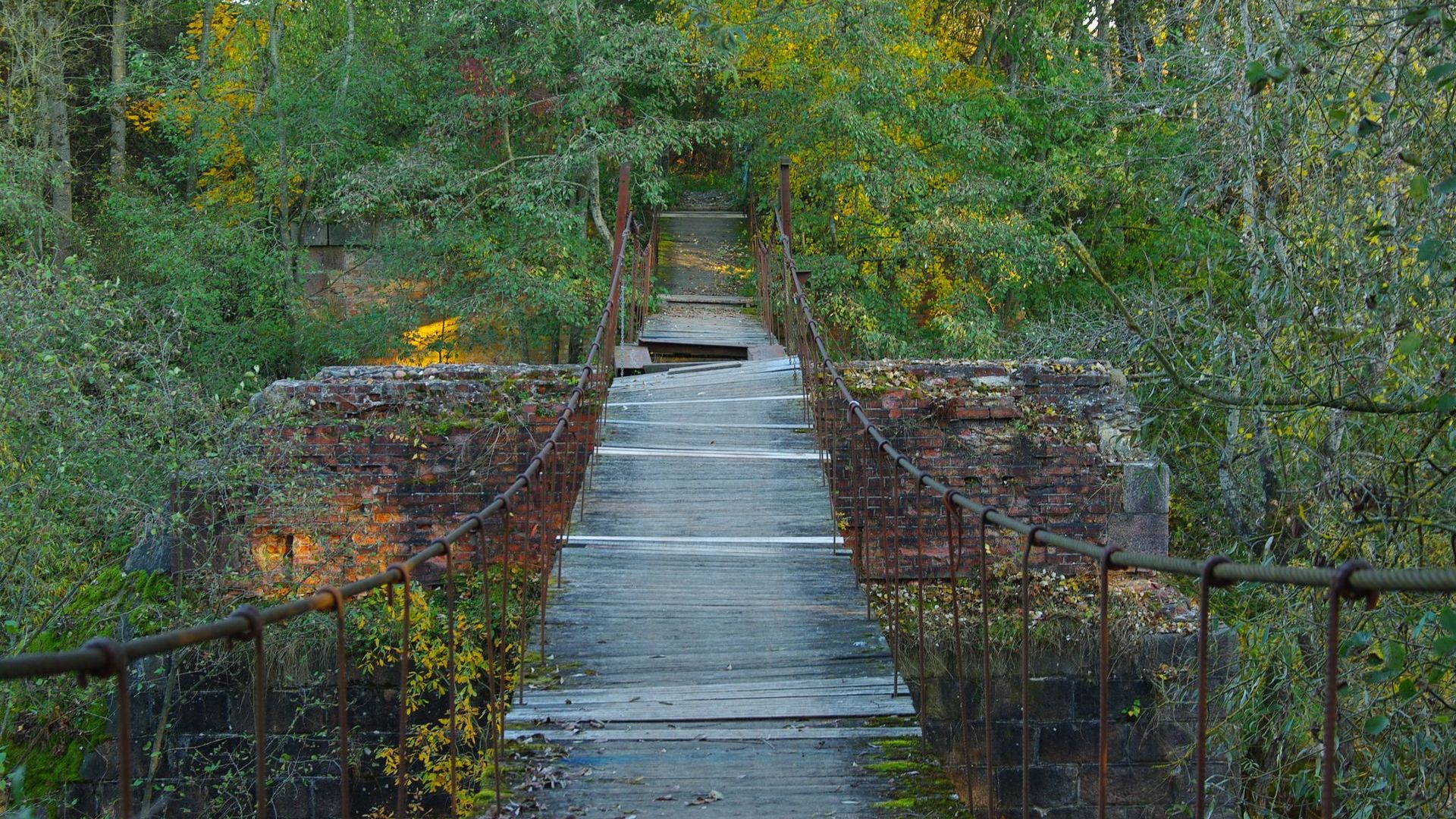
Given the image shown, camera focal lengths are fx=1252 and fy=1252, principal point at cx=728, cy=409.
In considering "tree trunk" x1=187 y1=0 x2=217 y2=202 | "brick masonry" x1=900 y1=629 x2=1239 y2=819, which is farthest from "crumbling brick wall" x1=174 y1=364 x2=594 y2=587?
"tree trunk" x1=187 y1=0 x2=217 y2=202

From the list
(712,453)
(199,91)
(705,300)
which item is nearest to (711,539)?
(712,453)

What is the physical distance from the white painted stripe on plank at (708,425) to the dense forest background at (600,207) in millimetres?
2338

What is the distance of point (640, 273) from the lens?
14594mm

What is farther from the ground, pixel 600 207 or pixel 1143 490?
pixel 600 207

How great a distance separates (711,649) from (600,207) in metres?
11.0

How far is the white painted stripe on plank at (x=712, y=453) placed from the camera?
7.93m

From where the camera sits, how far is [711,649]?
17.3 feet

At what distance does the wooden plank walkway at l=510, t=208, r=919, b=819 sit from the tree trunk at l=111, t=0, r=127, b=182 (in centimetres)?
1224

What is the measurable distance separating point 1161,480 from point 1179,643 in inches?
47.9

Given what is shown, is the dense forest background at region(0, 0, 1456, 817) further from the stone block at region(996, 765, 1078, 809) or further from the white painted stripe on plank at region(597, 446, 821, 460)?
the white painted stripe on plank at region(597, 446, 821, 460)

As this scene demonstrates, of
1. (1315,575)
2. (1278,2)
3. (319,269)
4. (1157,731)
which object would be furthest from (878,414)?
(319,269)

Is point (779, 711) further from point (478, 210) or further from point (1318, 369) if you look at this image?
point (478, 210)

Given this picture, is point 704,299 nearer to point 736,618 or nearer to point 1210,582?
point 736,618

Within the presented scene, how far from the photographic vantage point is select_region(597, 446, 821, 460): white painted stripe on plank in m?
7.93
